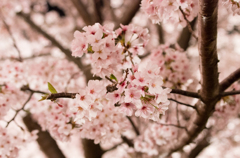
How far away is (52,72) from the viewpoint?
238cm

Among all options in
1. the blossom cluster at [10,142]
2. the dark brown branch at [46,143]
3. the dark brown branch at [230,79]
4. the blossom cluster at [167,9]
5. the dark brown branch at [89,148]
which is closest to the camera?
the blossom cluster at [167,9]

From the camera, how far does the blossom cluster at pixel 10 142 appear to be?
1610 mm

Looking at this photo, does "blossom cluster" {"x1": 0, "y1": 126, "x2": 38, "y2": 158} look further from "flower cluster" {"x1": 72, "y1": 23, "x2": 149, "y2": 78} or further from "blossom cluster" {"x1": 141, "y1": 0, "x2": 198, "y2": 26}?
"blossom cluster" {"x1": 141, "y1": 0, "x2": 198, "y2": 26}

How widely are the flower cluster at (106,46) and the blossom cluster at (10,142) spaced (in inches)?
47.7

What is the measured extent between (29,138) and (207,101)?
1732 mm

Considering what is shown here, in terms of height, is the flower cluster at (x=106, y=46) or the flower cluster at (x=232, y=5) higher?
the flower cluster at (x=232, y=5)

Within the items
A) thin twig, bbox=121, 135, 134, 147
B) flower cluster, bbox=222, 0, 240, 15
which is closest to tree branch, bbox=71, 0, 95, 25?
thin twig, bbox=121, 135, 134, 147

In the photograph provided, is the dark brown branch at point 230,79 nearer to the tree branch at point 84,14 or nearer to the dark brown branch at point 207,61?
the dark brown branch at point 207,61

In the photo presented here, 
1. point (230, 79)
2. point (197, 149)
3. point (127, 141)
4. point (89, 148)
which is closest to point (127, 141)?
point (127, 141)

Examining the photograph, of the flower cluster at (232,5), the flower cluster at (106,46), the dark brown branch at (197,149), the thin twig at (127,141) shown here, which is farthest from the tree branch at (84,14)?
the dark brown branch at (197,149)

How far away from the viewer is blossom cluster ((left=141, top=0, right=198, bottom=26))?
98 centimetres

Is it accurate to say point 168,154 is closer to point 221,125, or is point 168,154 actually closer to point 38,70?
point 221,125

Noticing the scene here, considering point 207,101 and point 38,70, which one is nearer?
point 207,101

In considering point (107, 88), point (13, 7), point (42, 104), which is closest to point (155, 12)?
point (107, 88)
